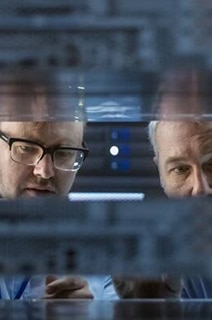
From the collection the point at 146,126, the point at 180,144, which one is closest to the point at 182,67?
the point at 180,144

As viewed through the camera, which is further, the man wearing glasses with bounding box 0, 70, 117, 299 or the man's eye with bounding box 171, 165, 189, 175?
the man's eye with bounding box 171, 165, 189, 175

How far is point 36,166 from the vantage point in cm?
164

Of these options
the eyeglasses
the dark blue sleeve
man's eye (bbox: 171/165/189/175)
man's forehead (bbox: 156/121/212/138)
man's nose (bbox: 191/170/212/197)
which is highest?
man's forehead (bbox: 156/121/212/138)

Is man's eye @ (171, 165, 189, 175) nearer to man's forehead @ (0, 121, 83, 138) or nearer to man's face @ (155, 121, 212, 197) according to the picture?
man's face @ (155, 121, 212, 197)

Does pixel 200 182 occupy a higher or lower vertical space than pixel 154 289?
higher

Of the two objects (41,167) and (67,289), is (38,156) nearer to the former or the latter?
(41,167)

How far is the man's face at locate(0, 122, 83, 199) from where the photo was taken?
5.16 ft

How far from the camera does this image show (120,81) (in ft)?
1.39

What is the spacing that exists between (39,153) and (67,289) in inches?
15.5

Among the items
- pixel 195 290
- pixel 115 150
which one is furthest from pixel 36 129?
pixel 115 150

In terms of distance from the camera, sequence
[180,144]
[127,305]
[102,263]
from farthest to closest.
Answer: [180,144], [127,305], [102,263]

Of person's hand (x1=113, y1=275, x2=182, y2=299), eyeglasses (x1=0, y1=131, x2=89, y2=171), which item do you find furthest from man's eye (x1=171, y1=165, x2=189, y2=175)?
person's hand (x1=113, y1=275, x2=182, y2=299)

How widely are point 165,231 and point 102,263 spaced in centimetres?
4

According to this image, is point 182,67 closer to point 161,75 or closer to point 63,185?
point 161,75
